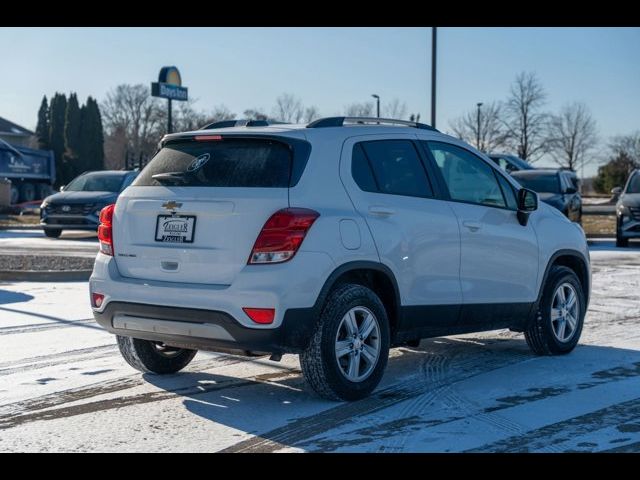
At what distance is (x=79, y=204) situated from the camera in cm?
2284

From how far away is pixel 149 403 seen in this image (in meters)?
6.04

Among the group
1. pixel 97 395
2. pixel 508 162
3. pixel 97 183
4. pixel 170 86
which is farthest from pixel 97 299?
pixel 508 162

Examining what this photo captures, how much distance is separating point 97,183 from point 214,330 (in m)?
19.0

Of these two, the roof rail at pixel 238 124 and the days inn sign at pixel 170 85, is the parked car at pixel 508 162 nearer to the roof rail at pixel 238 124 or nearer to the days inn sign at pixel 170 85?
the days inn sign at pixel 170 85

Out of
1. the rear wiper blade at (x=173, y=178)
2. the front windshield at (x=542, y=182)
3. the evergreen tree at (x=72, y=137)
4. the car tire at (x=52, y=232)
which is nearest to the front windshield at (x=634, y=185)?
the front windshield at (x=542, y=182)

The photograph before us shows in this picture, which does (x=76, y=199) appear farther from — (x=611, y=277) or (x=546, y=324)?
(x=546, y=324)

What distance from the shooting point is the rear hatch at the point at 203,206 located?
18.9 feet

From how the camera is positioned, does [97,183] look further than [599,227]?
No

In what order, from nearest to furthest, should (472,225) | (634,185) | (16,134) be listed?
(472,225) → (634,185) → (16,134)

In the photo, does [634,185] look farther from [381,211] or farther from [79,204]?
[381,211]

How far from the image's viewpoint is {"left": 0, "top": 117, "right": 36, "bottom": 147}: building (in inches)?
3455

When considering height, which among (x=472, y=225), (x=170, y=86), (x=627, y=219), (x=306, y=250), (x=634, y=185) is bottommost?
(x=627, y=219)
